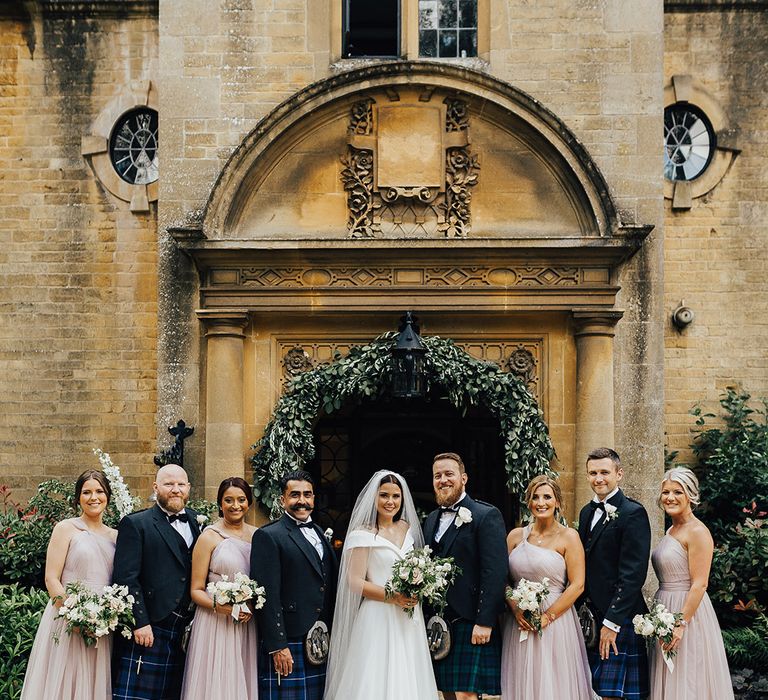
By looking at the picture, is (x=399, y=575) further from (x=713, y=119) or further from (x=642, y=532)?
(x=713, y=119)

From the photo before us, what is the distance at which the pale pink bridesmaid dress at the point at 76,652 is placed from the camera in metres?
7.93

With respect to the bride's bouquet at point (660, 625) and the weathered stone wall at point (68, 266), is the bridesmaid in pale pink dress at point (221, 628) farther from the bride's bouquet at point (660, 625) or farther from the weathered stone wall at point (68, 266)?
the weathered stone wall at point (68, 266)

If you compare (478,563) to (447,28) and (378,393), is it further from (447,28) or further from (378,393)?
(447,28)

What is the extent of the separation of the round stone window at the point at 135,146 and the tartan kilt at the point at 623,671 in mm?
8537

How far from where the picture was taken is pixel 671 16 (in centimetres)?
1389

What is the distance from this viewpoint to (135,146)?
14.1 meters

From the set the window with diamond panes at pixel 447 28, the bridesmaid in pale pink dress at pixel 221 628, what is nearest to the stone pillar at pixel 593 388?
the window with diamond panes at pixel 447 28

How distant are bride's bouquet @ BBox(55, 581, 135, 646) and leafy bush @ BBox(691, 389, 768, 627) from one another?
6.70 m

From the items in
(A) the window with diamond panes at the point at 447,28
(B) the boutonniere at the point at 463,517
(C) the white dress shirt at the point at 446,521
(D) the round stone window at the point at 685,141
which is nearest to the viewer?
(B) the boutonniere at the point at 463,517

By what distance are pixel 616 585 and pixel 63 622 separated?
3.90m

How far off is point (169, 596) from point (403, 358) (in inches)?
151

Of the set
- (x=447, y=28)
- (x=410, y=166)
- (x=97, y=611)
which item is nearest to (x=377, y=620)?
(x=97, y=611)

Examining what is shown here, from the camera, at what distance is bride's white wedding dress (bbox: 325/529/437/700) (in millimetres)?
7812

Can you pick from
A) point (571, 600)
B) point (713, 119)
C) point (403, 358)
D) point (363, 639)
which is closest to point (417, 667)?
point (363, 639)
